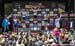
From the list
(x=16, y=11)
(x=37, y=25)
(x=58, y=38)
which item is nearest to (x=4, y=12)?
(x=16, y=11)

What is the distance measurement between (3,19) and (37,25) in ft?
10.3

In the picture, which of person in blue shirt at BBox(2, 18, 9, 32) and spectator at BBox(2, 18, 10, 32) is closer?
person in blue shirt at BBox(2, 18, 9, 32)

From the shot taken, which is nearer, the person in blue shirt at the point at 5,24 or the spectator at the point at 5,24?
the person in blue shirt at the point at 5,24

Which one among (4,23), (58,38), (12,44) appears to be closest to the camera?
(12,44)

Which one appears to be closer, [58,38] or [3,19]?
[58,38]

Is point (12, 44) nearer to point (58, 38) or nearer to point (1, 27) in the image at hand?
point (58, 38)

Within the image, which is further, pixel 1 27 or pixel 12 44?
pixel 1 27

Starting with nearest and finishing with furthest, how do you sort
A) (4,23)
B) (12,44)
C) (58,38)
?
1. (12,44)
2. (58,38)
3. (4,23)

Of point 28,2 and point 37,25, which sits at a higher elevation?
point 28,2

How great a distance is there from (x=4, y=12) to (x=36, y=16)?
3.08 metres

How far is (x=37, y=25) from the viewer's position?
3050 centimetres

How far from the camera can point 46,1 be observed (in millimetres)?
31797

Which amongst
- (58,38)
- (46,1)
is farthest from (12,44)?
(46,1)

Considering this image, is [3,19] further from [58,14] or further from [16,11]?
[58,14]
